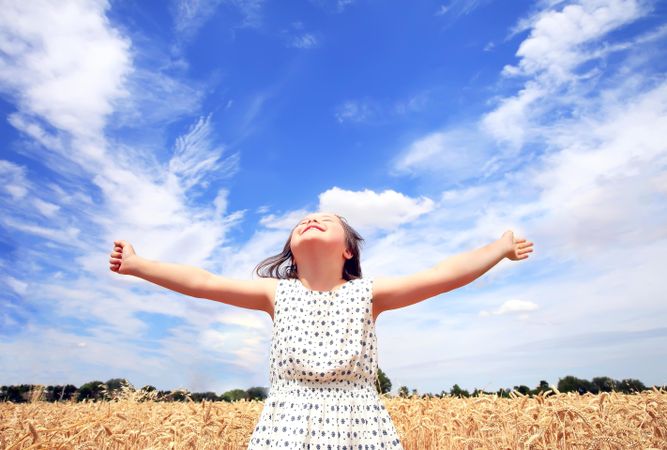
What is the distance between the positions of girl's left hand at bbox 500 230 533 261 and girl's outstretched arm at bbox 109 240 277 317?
178 cm

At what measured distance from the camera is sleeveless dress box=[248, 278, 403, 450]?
3.52 metres

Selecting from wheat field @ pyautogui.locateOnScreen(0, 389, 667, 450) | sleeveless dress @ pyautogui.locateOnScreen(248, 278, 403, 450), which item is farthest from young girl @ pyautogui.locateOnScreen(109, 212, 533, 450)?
wheat field @ pyautogui.locateOnScreen(0, 389, 667, 450)

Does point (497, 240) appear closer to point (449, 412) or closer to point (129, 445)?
point (449, 412)

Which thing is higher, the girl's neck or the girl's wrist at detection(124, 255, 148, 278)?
the girl's wrist at detection(124, 255, 148, 278)

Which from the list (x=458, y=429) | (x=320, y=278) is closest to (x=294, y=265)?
(x=320, y=278)

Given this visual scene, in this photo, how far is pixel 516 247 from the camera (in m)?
4.12

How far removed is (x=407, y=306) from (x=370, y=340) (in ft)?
1.32

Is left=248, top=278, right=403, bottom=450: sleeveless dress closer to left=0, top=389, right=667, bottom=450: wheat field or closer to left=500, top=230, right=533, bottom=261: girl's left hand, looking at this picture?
left=500, top=230, right=533, bottom=261: girl's left hand

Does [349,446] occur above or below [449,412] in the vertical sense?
below

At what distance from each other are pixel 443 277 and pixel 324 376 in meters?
1.10

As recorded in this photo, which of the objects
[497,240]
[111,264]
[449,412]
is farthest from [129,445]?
[497,240]

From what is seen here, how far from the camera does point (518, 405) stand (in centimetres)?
602

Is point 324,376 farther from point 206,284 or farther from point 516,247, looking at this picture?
point 516,247

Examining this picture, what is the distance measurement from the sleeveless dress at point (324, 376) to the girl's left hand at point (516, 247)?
3.44 ft
